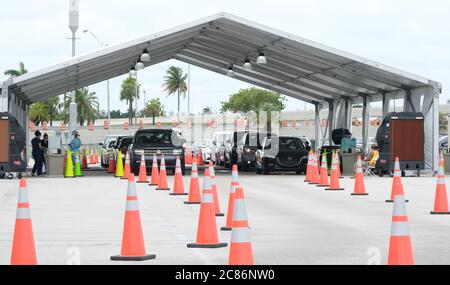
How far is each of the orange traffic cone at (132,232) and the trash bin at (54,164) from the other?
24.8 meters

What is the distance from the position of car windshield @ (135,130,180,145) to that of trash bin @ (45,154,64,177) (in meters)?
2.68

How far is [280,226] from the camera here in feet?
52.3

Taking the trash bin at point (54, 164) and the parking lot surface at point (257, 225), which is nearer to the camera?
the parking lot surface at point (257, 225)

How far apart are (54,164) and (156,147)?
3.53m

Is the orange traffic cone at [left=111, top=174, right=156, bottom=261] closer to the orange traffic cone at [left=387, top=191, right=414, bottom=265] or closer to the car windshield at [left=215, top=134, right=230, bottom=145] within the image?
the orange traffic cone at [left=387, top=191, right=414, bottom=265]

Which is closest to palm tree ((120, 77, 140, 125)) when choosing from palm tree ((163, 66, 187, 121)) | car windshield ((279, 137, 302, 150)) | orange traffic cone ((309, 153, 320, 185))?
palm tree ((163, 66, 187, 121))

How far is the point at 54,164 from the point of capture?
1414 inches

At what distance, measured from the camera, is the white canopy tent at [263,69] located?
3403cm

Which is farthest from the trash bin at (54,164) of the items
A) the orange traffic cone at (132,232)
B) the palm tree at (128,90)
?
the palm tree at (128,90)

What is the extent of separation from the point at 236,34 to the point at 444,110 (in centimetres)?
8768

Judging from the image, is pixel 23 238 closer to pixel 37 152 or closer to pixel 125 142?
pixel 37 152

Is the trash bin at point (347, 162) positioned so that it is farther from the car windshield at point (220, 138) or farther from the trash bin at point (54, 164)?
the car windshield at point (220, 138)

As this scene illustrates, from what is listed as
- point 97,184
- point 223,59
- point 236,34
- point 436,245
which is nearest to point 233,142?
point 223,59
